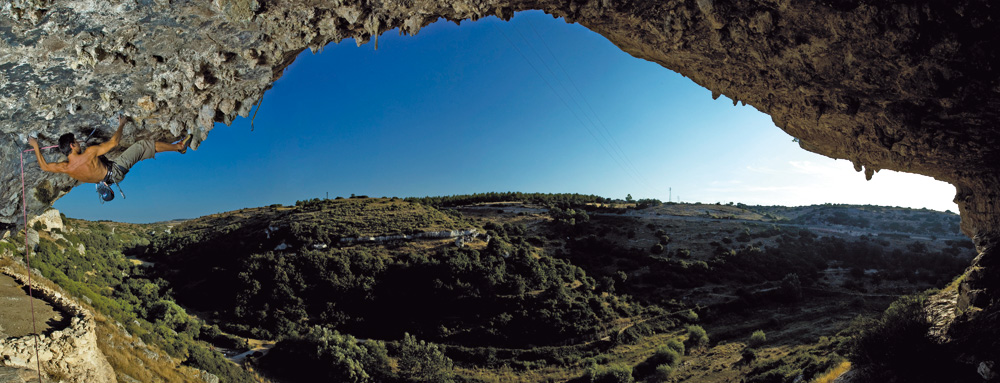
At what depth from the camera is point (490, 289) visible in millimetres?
31281

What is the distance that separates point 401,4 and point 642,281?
3704 centimetres

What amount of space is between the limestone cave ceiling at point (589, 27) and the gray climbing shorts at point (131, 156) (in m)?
0.11

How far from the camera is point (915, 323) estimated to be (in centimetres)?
840

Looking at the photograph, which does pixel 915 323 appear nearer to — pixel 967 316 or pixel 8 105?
pixel 967 316

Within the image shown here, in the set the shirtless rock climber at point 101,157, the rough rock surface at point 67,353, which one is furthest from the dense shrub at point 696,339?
the shirtless rock climber at point 101,157

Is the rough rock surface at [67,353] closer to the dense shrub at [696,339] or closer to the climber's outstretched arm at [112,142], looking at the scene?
the climber's outstretched arm at [112,142]

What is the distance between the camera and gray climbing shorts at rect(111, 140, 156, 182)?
4180 mm

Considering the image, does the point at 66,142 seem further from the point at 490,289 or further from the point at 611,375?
the point at 490,289

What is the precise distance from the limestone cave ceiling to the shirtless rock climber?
11 cm

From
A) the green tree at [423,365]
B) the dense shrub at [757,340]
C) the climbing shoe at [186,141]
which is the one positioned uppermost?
the climbing shoe at [186,141]

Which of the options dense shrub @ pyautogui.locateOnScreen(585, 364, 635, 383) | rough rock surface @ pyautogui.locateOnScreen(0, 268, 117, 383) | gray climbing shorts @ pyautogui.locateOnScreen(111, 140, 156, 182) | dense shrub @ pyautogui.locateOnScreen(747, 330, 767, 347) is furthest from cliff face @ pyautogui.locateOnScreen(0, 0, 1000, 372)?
dense shrub @ pyautogui.locateOnScreen(747, 330, 767, 347)

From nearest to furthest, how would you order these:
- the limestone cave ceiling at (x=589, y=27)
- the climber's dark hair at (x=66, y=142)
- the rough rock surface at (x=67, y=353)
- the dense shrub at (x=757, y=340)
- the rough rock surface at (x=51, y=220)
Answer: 1. the limestone cave ceiling at (x=589, y=27)
2. the climber's dark hair at (x=66, y=142)
3. the rough rock surface at (x=67, y=353)
4. the rough rock surface at (x=51, y=220)
5. the dense shrub at (x=757, y=340)

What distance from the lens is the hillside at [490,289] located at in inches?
829

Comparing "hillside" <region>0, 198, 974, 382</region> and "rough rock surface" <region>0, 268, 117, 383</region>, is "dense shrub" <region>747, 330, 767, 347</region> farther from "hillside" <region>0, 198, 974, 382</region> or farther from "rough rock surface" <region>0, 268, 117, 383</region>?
"rough rock surface" <region>0, 268, 117, 383</region>
